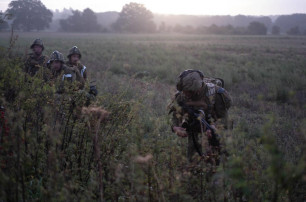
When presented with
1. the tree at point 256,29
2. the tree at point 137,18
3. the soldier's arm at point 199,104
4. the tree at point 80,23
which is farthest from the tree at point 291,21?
the soldier's arm at point 199,104

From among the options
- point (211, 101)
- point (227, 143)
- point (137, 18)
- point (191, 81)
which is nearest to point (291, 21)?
point (137, 18)

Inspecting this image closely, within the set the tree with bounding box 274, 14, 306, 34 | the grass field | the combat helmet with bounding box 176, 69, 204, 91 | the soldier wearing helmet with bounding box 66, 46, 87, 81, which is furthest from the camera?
the tree with bounding box 274, 14, 306, 34

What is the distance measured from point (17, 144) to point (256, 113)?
6193mm

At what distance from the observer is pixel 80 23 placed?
6606cm

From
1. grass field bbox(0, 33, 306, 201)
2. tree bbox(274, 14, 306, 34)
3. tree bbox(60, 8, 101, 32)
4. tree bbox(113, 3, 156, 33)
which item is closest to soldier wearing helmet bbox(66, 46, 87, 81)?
grass field bbox(0, 33, 306, 201)

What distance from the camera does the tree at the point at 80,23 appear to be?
66375mm

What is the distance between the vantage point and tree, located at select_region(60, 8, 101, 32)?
218 ft

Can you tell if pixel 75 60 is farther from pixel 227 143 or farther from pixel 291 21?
pixel 291 21

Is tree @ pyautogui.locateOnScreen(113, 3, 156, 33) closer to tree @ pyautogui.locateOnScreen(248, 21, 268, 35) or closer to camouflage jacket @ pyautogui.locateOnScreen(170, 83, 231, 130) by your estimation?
tree @ pyautogui.locateOnScreen(248, 21, 268, 35)

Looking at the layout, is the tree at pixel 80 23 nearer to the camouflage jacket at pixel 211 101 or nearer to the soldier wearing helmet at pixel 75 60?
the soldier wearing helmet at pixel 75 60

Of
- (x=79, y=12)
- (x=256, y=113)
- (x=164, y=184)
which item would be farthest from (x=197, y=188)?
(x=79, y=12)

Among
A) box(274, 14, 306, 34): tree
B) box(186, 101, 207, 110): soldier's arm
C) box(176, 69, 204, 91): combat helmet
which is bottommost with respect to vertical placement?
box(186, 101, 207, 110): soldier's arm

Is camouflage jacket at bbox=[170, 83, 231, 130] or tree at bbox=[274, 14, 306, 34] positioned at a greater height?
tree at bbox=[274, 14, 306, 34]

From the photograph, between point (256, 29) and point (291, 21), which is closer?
point (256, 29)
